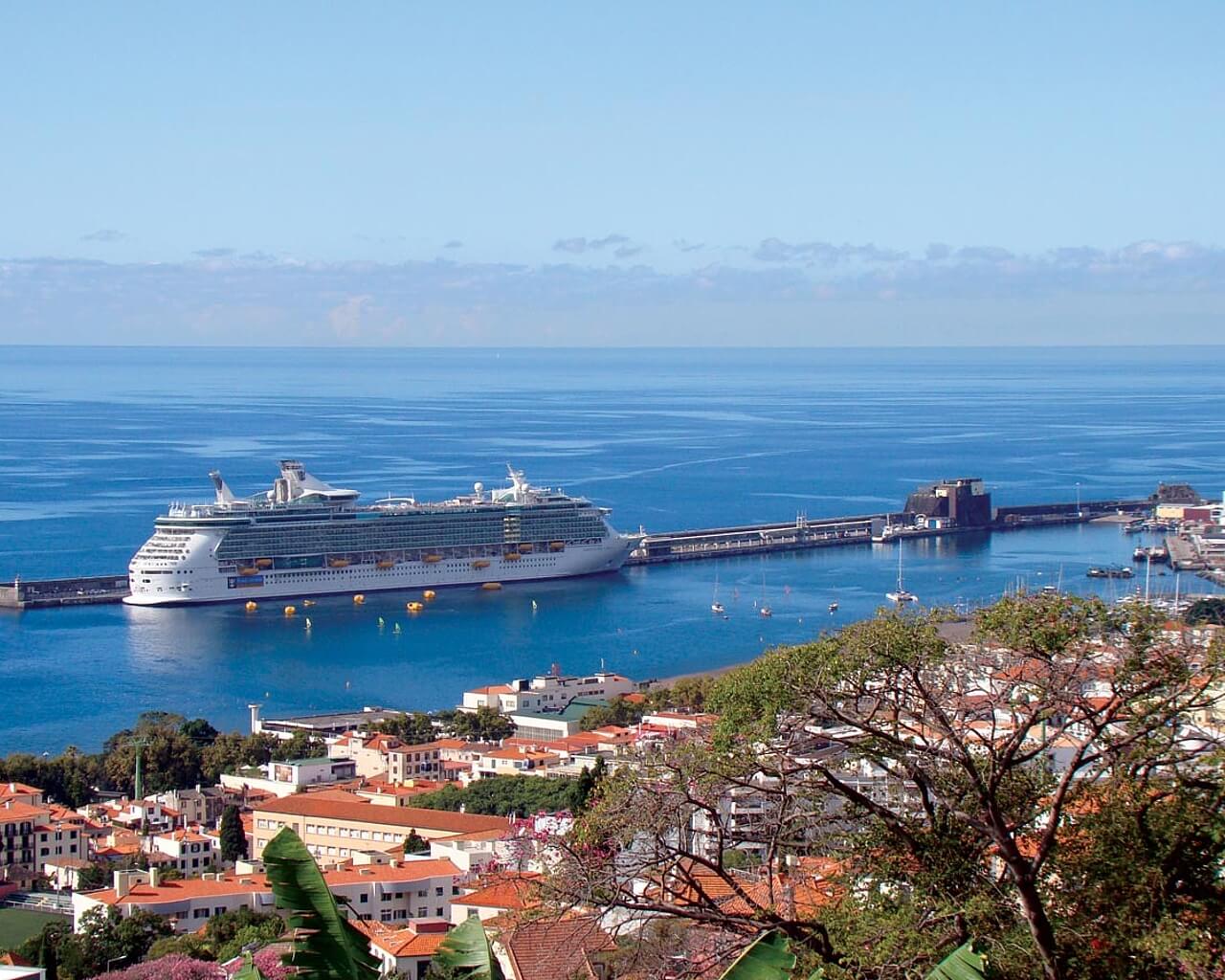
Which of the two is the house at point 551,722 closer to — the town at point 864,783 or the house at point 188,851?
the house at point 188,851

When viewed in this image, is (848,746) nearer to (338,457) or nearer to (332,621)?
(332,621)

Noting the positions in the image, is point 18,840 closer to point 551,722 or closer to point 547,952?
point 551,722

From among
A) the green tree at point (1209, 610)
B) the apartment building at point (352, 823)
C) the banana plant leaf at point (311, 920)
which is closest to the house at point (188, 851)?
the apartment building at point (352, 823)

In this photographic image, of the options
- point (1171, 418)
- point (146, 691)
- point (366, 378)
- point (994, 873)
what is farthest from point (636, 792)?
point (366, 378)

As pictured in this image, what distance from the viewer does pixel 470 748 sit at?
60.3ft

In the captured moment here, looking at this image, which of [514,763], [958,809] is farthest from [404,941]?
[514,763]

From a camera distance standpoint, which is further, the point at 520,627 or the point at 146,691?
the point at 520,627

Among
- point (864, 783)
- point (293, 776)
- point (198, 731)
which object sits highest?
→ point (864, 783)

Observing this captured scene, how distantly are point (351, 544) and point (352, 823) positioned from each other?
21.9 meters

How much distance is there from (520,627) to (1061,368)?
158m

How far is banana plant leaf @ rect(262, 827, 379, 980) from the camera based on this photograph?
3143 mm

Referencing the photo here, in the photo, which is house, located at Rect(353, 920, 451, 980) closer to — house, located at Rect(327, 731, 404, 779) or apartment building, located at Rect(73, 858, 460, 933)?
apartment building, located at Rect(73, 858, 460, 933)

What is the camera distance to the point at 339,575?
35.4 m

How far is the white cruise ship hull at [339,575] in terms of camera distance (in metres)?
33.2
